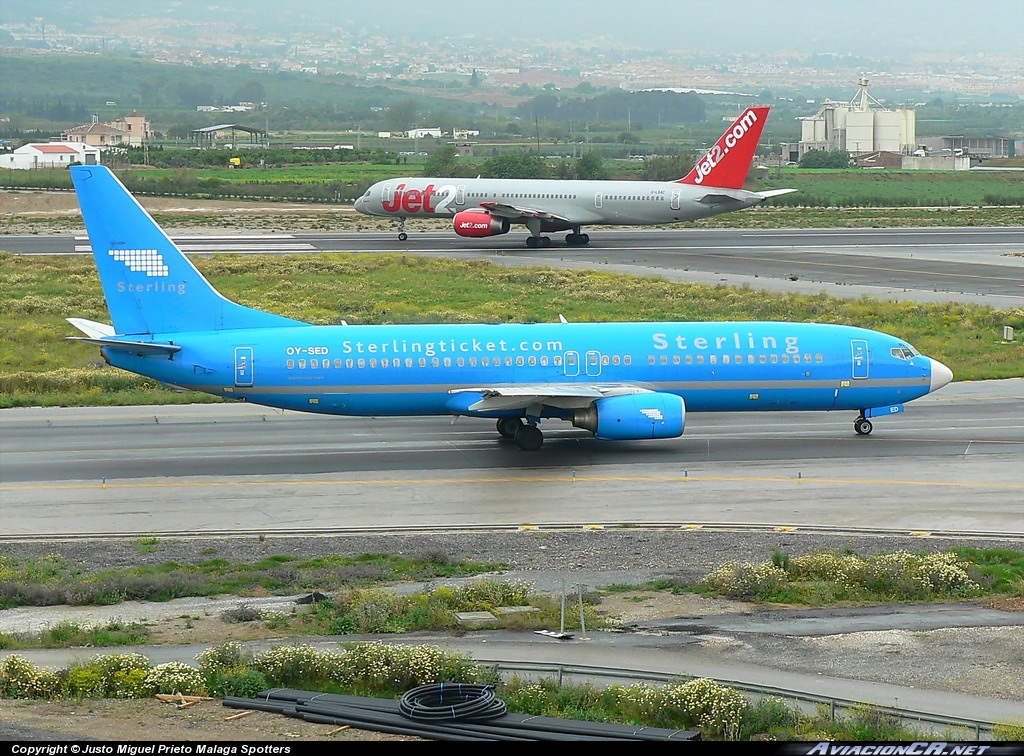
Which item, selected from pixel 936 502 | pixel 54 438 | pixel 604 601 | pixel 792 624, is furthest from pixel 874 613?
pixel 54 438

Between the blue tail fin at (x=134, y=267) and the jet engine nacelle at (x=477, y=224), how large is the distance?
5345cm

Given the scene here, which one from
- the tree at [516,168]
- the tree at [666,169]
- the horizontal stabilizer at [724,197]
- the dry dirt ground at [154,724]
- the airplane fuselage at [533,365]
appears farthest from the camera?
the tree at [666,169]

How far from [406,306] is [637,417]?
102 feet

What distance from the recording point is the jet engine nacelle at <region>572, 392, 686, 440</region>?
39625mm

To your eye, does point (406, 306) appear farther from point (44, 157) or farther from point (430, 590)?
point (44, 157)

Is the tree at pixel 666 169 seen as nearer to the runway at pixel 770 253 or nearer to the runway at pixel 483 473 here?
the runway at pixel 770 253

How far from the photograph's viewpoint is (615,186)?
9538 cm

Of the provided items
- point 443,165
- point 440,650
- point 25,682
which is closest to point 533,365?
point 440,650

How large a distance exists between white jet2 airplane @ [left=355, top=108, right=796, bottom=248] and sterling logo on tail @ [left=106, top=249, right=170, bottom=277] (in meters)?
53.1

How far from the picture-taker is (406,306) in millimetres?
68938

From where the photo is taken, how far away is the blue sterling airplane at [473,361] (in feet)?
133

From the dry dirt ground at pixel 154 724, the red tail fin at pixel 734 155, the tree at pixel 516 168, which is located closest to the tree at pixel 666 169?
the tree at pixel 516 168

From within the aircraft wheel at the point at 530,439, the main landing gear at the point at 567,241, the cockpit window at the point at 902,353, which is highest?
the main landing gear at the point at 567,241

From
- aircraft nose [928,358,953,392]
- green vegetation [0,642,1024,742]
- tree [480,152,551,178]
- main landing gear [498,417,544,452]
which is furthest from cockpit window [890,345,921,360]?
tree [480,152,551,178]
